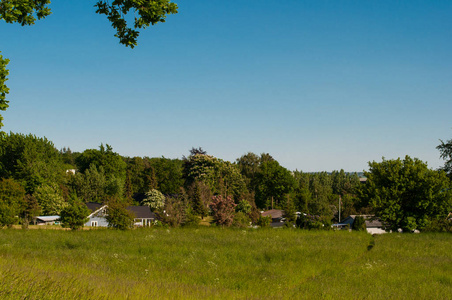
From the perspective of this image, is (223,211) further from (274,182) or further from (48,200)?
(274,182)

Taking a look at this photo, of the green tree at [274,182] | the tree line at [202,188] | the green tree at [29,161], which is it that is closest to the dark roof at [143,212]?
the tree line at [202,188]

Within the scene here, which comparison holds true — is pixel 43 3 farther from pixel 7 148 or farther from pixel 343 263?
pixel 7 148

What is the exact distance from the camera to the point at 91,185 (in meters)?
83.8

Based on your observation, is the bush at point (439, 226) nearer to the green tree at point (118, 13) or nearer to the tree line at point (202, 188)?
the tree line at point (202, 188)

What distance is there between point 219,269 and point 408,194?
31.4 meters

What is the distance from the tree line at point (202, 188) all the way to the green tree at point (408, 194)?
93mm

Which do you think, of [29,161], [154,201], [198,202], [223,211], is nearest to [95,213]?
[29,161]

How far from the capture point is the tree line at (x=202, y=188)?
3816 cm

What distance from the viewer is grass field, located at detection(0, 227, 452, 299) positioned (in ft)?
23.0

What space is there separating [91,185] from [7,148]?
1889 cm

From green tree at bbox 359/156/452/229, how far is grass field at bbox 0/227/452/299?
11989 mm

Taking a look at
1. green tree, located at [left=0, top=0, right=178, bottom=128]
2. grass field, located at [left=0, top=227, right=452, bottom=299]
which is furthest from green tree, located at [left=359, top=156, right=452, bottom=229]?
green tree, located at [left=0, top=0, right=178, bottom=128]

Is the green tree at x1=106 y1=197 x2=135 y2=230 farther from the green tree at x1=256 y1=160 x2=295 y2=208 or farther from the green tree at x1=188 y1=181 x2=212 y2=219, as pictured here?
the green tree at x1=256 y1=160 x2=295 y2=208

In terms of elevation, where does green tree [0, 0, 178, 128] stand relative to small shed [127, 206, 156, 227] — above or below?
above
